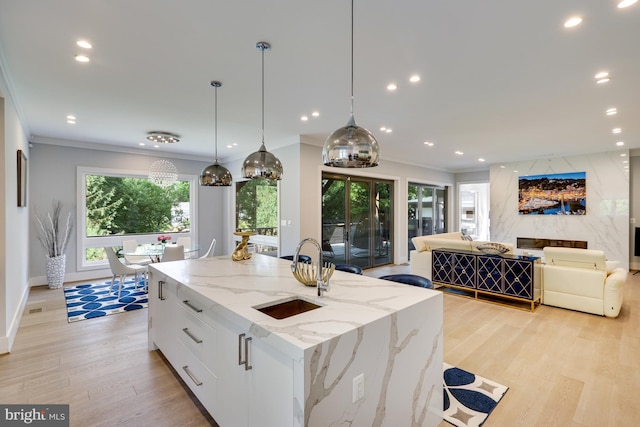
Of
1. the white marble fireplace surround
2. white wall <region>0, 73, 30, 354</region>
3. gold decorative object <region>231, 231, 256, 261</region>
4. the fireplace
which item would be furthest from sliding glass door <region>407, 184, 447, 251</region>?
white wall <region>0, 73, 30, 354</region>

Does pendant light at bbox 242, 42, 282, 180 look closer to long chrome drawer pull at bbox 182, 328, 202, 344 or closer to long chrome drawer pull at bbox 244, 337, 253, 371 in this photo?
long chrome drawer pull at bbox 182, 328, 202, 344

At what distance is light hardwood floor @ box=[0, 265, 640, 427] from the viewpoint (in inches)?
88.1

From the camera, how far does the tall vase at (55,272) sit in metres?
5.52

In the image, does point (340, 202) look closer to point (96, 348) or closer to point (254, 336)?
point (96, 348)

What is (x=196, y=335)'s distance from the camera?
223 cm

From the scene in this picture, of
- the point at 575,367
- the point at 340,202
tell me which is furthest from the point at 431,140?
the point at 575,367

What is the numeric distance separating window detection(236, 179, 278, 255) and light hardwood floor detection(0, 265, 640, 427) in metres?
3.05

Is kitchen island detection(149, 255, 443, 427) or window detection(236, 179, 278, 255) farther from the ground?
window detection(236, 179, 278, 255)

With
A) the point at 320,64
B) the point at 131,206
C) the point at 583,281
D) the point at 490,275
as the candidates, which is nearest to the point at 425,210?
the point at 490,275

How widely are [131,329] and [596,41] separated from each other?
555 cm

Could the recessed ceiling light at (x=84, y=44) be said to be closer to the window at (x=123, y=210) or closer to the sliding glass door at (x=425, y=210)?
the window at (x=123, y=210)

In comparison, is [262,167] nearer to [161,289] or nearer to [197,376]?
[161,289]

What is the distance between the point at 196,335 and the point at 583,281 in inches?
193

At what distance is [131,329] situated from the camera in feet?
12.3
